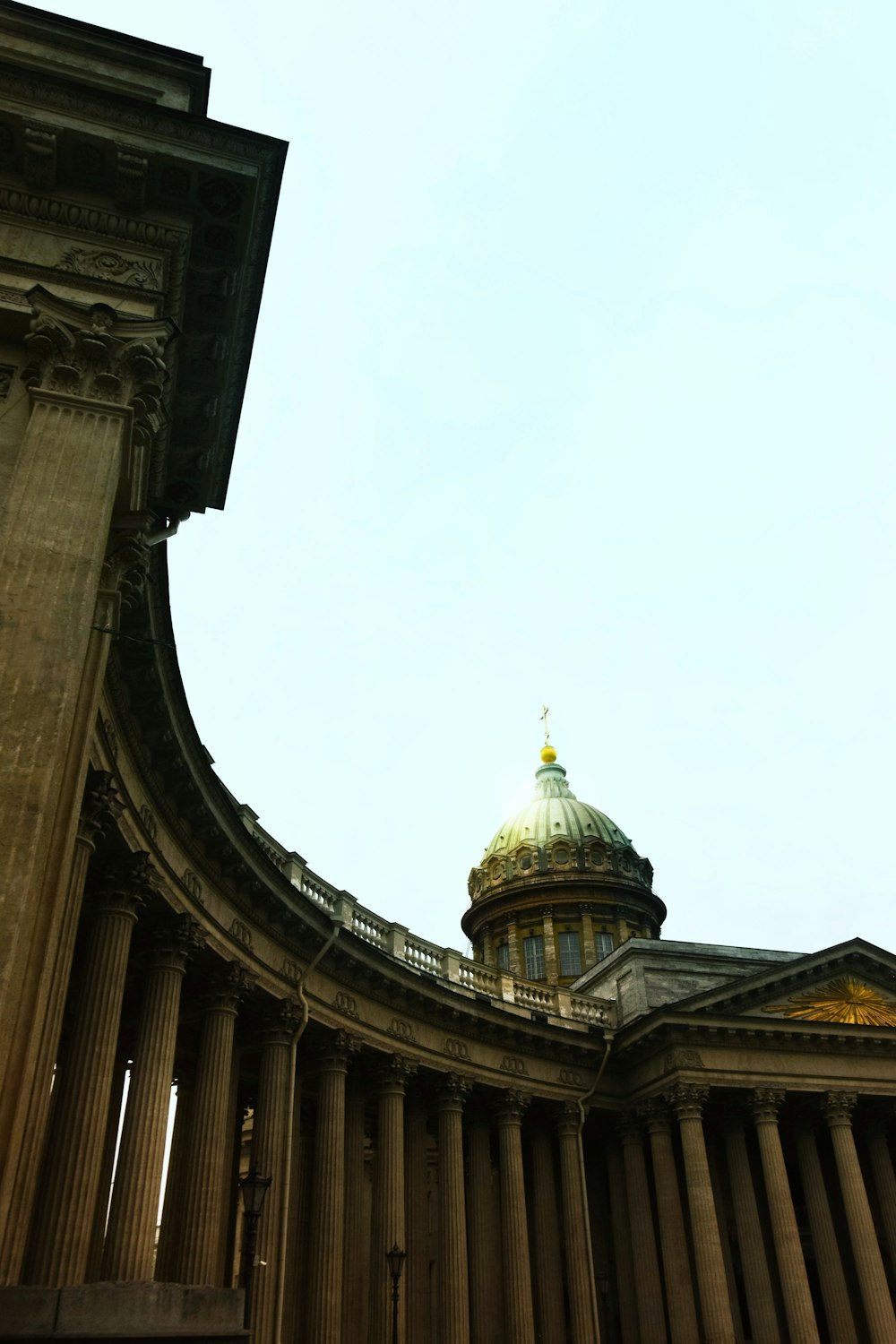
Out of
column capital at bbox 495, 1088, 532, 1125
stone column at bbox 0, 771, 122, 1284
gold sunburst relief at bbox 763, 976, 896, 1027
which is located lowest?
stone column at bbox 0, 771, 122, 1284

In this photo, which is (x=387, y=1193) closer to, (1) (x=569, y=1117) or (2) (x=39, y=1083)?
(1) (x=569, y=1117)

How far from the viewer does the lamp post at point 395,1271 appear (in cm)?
2769

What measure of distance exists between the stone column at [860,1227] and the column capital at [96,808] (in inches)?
1277

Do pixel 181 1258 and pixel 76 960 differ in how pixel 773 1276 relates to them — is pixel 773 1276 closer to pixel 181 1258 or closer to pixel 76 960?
pixel 181 1258

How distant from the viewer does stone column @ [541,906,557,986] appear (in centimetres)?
6412

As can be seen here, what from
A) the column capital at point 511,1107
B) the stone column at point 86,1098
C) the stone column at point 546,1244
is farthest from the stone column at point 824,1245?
the stone column at point 86,1098

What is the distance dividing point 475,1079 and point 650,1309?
10416mm

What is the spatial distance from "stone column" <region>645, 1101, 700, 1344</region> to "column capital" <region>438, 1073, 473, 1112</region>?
8.48 m

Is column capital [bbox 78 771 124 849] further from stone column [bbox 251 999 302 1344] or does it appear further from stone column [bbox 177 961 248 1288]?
stone column [bbox 251 999 302 1344]

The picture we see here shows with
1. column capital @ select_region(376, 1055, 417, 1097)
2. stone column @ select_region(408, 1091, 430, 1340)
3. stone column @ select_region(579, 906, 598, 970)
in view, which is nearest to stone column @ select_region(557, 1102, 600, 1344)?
stone column @ select_region(408, 1091, 430, 1340)

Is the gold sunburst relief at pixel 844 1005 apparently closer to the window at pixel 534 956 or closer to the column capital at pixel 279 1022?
the column capital at pixel 279 1022

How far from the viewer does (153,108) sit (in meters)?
13.9

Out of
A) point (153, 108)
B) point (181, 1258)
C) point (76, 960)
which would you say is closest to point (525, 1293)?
point (181, 1258)

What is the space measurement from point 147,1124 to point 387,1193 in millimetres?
12776
